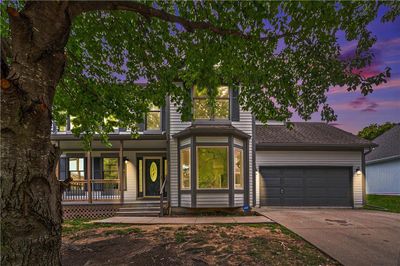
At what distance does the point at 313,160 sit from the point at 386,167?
10.8 m

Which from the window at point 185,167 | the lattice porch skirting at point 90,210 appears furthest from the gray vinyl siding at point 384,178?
the lattice porch skirting at point 90,210

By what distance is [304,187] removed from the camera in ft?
42.5

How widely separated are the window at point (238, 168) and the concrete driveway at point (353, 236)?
6.33 feet

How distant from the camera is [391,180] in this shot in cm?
1873

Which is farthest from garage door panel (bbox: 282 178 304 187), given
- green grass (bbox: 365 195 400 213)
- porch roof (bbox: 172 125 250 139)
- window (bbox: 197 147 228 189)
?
porch roof (bbox: 172 125 250 139)

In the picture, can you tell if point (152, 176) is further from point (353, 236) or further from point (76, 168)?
point (353, 236)

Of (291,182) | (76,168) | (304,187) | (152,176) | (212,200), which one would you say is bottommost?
(212,200)

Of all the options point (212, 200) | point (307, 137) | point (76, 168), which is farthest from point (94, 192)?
point (307, 137)

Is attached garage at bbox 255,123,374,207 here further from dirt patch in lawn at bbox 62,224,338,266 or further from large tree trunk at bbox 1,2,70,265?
large tree trunk at bbox 1,2,70,265

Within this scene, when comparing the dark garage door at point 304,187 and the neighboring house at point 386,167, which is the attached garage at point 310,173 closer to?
the dark garage door at point 304,187

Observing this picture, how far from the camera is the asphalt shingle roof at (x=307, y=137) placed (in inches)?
508

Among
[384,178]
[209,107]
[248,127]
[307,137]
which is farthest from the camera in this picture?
[384,178]

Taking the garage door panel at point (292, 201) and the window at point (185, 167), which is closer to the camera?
the window at point (185, 167)

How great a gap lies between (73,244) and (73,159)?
8.57 metres
